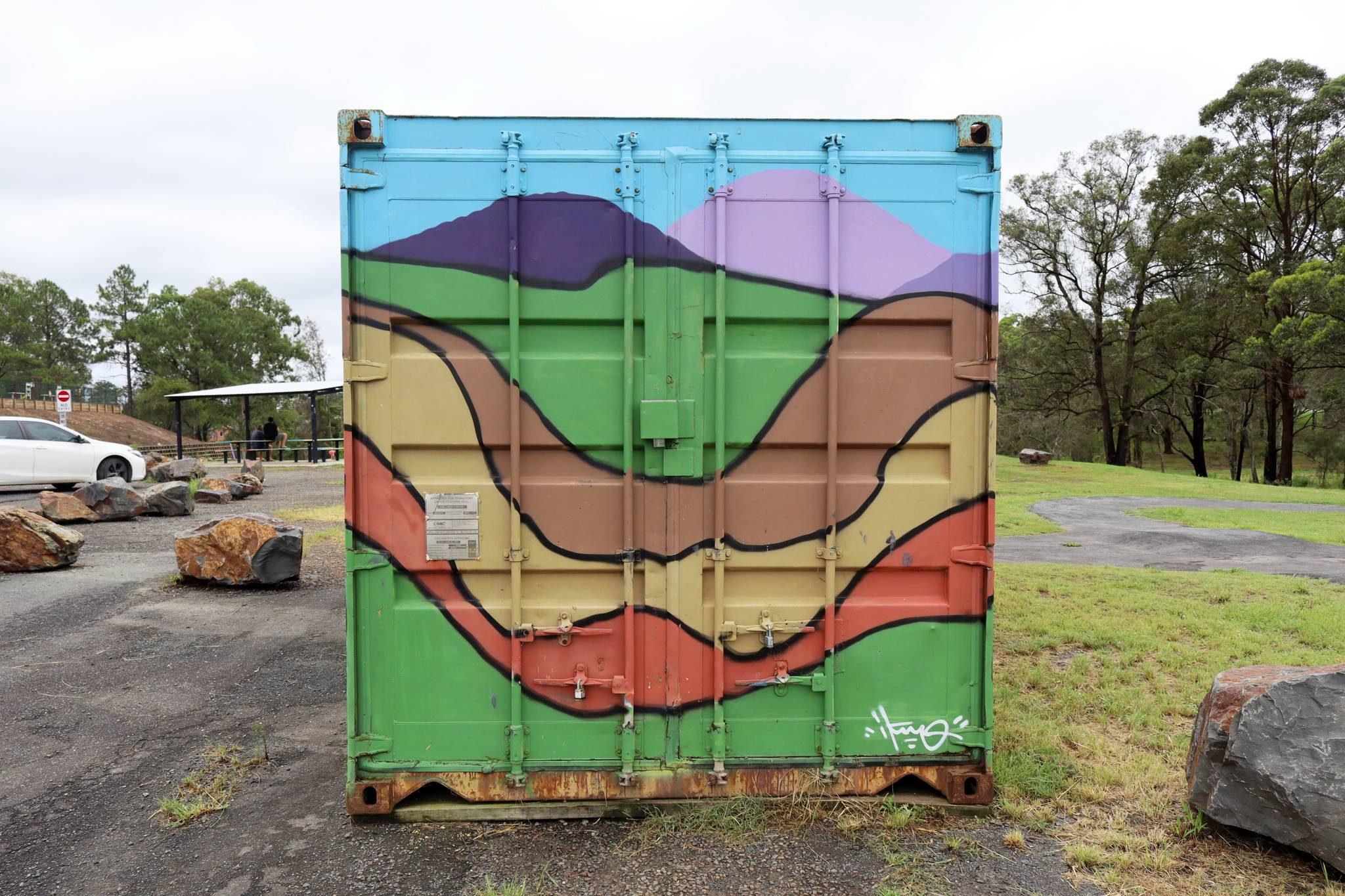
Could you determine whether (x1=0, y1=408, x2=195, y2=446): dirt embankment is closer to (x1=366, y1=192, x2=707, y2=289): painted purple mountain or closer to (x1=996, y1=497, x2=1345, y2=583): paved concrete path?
(x1=996, y1=497, x2=1345, y2=583): paved concrete path

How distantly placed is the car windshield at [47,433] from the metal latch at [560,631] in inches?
630

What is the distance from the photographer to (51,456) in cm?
1459

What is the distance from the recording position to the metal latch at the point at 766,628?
10.6 feet

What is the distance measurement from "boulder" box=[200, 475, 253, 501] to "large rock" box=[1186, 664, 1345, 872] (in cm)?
1620

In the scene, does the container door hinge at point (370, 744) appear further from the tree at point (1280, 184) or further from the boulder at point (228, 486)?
the tree at point (1280, 184)

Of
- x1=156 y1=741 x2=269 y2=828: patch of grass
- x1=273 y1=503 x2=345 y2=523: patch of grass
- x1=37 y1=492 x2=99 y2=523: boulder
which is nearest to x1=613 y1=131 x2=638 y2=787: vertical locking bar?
x1=156 y1=741 x2=269 y2=828: patch of grass

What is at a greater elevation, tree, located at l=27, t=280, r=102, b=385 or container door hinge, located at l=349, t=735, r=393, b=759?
tree, located at l=27, t=280, r=102, b=385

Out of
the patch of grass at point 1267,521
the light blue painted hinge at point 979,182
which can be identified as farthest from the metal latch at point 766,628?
the patch of grass at point 1267,521

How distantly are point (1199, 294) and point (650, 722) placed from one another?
3477 centimetres

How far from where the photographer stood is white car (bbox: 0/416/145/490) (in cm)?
1428

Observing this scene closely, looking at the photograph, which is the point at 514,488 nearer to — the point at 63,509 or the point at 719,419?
the point at 719,419

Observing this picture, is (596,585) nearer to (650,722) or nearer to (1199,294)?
(650,722)
